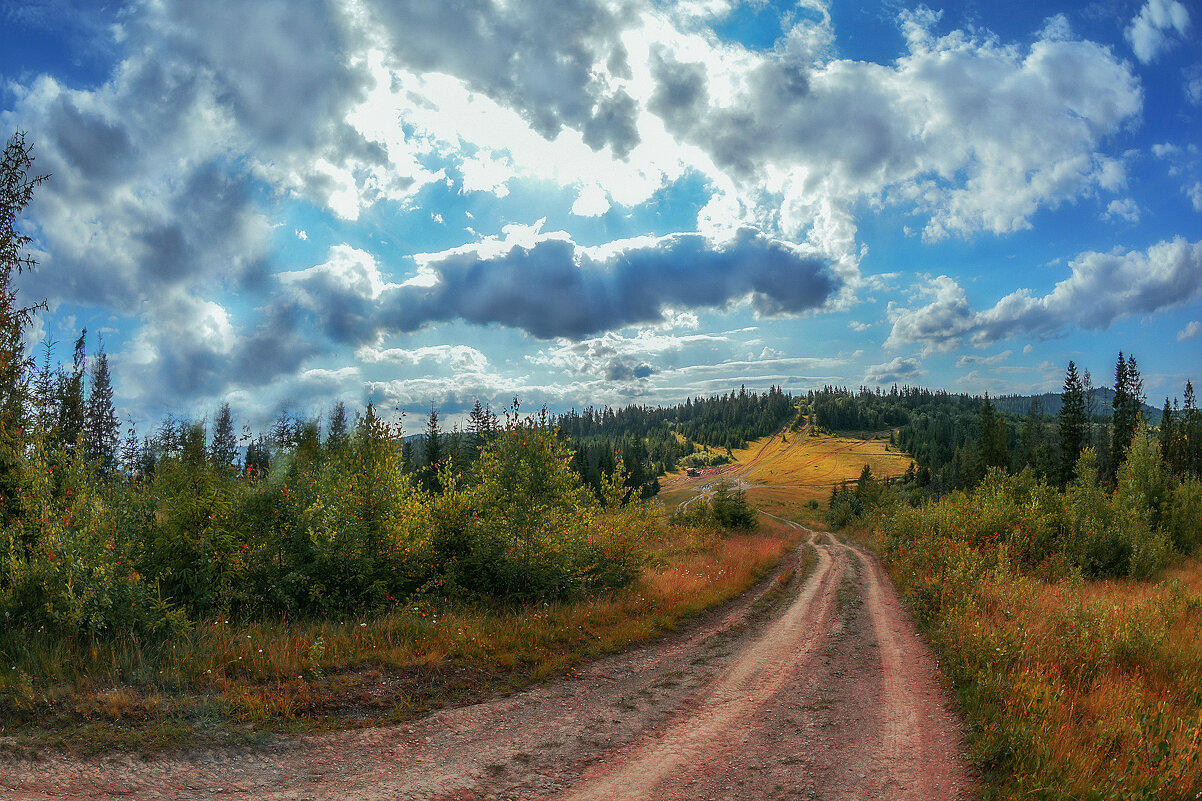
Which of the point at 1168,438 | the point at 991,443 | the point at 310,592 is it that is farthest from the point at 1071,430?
the point at 310,592

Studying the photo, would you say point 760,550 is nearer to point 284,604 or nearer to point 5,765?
point 284,604

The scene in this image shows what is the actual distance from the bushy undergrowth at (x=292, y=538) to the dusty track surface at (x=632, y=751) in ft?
14.7

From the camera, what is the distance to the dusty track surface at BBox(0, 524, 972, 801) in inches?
247

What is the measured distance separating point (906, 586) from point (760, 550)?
25.5 feet

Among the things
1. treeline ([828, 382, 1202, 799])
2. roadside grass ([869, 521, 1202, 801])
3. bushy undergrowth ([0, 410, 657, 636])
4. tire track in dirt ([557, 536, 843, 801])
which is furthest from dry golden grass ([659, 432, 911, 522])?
bushy undergrowth ([0, 410, 657, 636])

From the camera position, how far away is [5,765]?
623 cm

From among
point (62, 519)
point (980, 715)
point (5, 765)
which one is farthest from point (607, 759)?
point (62, 519)

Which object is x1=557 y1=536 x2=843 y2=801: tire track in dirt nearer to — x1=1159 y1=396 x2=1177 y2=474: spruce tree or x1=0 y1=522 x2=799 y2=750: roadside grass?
x1=0 y1=522 x2=799 y2=750: roadside grass

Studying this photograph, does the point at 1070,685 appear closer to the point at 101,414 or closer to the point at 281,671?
the point at 281,671

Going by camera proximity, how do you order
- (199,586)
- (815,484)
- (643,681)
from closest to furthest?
(643,681), (199,586), (815,484)

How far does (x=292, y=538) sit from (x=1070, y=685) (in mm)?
16442

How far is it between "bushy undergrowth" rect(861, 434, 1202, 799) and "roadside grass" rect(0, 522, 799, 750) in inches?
283

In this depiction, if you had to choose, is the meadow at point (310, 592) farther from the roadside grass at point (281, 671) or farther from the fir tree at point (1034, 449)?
the fir tree at point (1034, 449)

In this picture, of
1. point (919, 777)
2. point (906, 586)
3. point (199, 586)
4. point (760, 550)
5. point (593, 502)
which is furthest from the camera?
point (760, 550)
